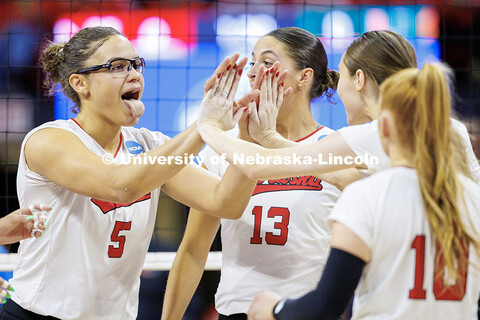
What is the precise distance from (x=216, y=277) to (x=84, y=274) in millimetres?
2220

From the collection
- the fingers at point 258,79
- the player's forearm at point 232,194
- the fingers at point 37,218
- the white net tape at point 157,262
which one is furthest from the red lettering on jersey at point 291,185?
the white net tape at point 157,262

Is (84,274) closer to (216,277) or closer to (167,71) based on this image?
(216,277)

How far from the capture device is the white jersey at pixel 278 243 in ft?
7.17

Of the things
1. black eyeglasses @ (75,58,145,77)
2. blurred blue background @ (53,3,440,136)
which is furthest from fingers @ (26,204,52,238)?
blurred blue background @ (53,3,440,136)

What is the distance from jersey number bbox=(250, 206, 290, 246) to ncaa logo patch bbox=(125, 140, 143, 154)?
529mm

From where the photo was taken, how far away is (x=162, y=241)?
4867 millimetres

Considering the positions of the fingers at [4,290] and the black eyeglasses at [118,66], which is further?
Answer: the black eyeglasses at [118,66]

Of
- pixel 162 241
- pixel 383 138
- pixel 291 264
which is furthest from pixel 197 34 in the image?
pixel 383 138

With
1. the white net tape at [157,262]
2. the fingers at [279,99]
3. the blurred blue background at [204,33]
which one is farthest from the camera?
the blurred blue background at [204,33]

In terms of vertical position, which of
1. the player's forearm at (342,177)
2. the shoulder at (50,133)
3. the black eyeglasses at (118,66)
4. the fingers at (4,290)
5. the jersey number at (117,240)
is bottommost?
the fingers at (4,290)

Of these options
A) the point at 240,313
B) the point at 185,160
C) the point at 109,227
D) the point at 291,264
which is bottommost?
the point at 240,313

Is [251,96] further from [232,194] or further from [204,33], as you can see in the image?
[204,33]

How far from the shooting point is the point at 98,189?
6.28 ft

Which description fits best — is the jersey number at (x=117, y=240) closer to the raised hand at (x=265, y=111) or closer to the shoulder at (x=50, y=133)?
the shoulder at (x=50, y=133)
